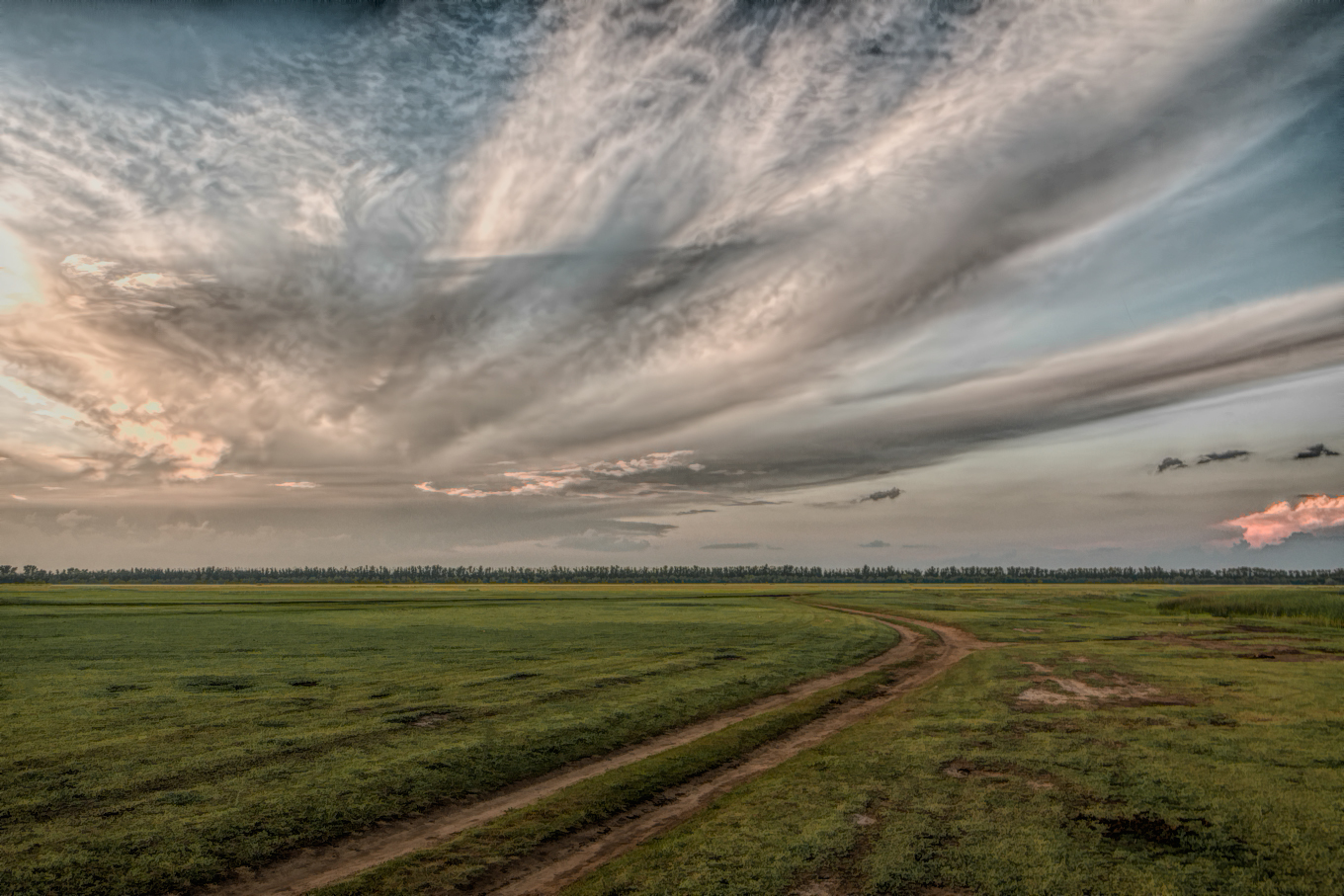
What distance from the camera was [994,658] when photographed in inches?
1428

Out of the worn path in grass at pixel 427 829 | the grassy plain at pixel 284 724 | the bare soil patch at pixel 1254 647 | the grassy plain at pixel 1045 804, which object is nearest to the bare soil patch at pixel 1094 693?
the grassy plain at pixel 1045 804

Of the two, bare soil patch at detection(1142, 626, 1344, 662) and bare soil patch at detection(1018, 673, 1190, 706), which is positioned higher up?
bare soil patch at detection(1018, 673, 1190, 706)

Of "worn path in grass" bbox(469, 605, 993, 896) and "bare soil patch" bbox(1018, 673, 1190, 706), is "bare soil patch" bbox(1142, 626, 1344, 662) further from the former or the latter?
"worn path in grass" bbox(469, 605, 993, 896)

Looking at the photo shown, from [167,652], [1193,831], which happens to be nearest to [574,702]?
[1193,831]

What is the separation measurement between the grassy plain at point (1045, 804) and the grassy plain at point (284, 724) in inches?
266

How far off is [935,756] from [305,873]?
48.8 ft

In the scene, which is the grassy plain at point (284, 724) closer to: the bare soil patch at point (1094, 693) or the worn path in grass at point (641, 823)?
the worn path in grass at point (641, 823)

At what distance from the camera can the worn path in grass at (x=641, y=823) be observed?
469 inches

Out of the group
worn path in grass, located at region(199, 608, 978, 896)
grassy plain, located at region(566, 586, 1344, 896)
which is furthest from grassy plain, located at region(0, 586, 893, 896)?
grassy plain, located at region(566, 586, 1344, 896)

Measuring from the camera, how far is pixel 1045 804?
1405 centimetres

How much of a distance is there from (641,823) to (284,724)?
539 inches

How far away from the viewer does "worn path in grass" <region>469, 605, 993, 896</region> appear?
1191 cm

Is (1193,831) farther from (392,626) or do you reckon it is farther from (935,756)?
(392,626)

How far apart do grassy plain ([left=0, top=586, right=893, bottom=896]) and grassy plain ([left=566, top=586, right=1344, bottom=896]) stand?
6767 millimetres
